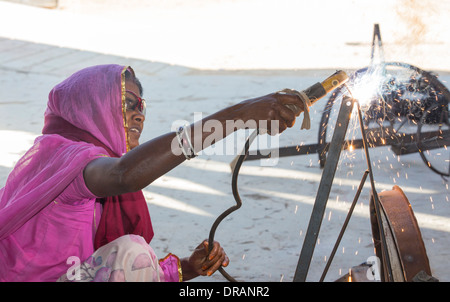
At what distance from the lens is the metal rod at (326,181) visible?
185 centimetres

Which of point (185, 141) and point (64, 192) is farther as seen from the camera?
point (64, 192)

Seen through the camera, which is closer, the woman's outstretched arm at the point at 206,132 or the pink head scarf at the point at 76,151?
the woman's outstretched arm at the point at 206,132

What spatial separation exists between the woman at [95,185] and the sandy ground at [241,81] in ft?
3.80

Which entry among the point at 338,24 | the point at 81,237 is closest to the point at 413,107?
the point at 81,237

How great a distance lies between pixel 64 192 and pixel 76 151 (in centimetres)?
14

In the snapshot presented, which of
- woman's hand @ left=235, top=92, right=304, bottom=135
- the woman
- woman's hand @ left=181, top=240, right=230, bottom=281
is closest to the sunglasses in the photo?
the woman

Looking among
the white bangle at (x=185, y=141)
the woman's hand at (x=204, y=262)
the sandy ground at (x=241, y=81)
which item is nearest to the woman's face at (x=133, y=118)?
the woman's hand at (x=204, y=262)

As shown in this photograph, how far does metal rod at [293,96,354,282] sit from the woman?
0.16 metres

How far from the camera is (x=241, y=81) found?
296 inches

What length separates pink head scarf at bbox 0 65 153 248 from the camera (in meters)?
2.01

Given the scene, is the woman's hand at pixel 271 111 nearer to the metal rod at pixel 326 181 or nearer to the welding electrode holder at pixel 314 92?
the welding electrode holder at pixel 314 92

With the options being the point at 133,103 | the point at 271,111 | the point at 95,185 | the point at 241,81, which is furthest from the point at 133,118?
the point at 241,81

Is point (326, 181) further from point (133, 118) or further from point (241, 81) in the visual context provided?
point (241, 81)

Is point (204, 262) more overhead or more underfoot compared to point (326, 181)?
more underfoot
